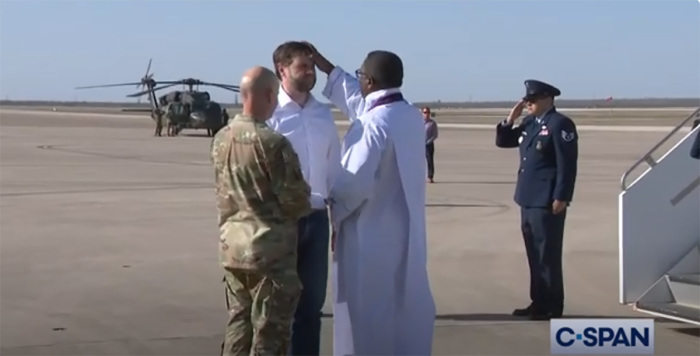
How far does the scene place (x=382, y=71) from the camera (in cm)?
541

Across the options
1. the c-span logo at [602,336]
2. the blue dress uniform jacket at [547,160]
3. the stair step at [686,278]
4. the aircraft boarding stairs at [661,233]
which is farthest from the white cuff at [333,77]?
the stair step at [686,278]

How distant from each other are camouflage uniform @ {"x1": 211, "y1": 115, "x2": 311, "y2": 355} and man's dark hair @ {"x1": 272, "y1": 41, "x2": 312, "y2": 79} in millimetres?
567

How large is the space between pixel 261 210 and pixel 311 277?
844mm

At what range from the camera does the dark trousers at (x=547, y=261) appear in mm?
8258

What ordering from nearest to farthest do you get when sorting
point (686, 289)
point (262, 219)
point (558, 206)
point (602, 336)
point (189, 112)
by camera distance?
1. point (262, 219)
2. point (602, 336)
3. point (686, 289)
4. point (558, 206)
5. point (189, 112)

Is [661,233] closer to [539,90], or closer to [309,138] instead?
[539,90]

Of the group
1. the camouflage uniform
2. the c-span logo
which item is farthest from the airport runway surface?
the camouflage uniform

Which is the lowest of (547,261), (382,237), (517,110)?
(547,261)

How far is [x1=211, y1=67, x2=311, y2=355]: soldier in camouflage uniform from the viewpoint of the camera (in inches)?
190

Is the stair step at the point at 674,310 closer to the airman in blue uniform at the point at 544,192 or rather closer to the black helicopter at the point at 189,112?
the airman in blue uniform at the point at 544,192

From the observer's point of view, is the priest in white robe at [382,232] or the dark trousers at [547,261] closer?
the priest in white robe at [382,232]

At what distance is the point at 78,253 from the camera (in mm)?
11148

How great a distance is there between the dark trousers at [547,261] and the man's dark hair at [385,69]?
3.14 m

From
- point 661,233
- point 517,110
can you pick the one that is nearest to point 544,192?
point 517,110
